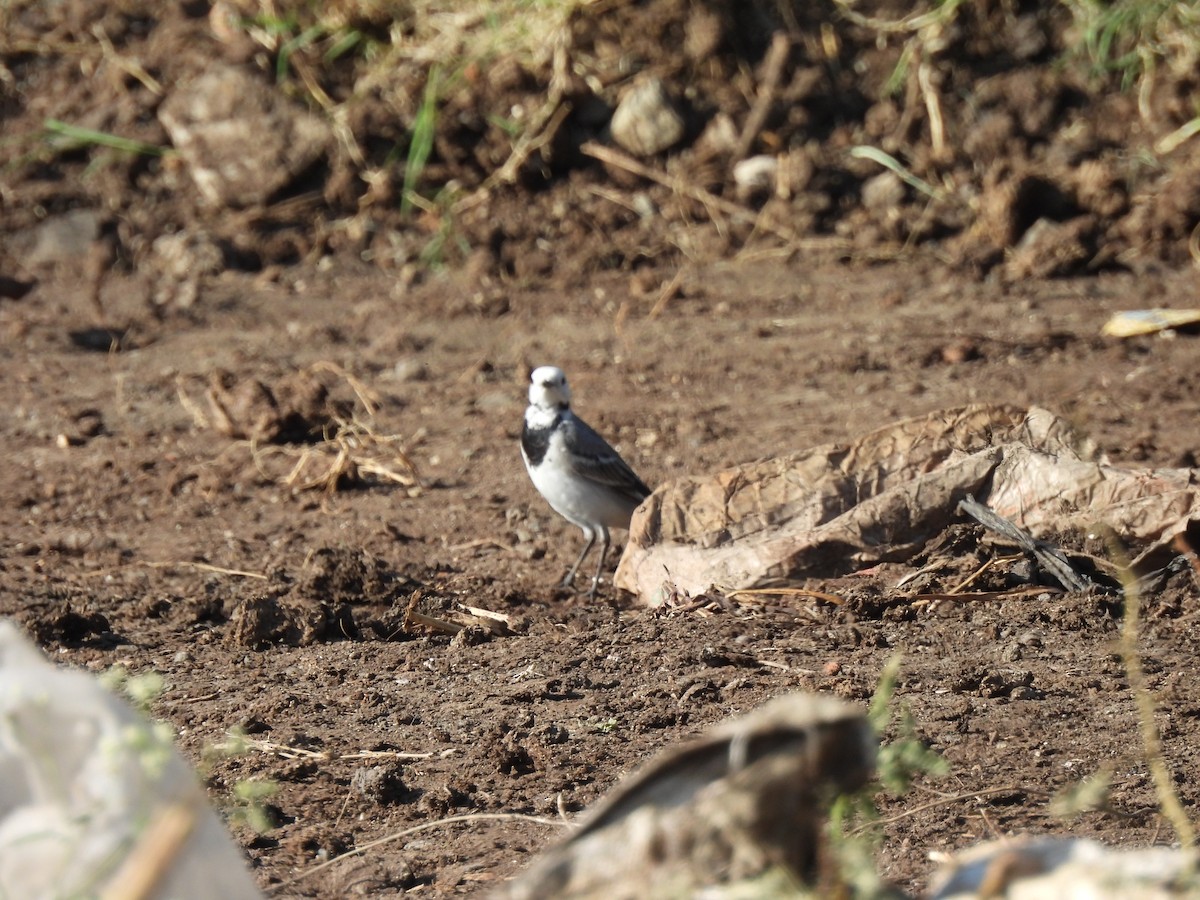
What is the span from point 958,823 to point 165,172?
25.8ft

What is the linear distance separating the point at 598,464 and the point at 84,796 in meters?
4.34

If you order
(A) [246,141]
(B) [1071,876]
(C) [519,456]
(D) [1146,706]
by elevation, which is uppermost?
(B) [1071,876]

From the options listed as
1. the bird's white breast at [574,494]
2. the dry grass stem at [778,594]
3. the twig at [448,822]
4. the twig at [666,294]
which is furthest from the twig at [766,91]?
the twig at [448,822]

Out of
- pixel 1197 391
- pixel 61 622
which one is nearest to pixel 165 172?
pixel 61 622

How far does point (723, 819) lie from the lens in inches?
79.3

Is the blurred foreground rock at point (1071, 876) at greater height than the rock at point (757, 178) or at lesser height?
greater

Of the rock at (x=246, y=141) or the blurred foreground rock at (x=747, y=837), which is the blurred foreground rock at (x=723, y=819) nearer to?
the blurred foreground rock at (x=747, y=837)

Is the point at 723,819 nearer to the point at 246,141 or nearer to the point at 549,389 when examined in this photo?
the point at 549,389

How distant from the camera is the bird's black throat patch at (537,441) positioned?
652 centimetres

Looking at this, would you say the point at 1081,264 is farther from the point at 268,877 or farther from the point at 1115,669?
the point at 268,877

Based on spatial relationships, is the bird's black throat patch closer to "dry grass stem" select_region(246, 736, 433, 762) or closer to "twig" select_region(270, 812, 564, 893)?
"dry grass stem" select_region(246, 736, 433, 762)

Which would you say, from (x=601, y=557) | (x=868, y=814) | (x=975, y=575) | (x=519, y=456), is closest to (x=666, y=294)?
(x=519, y=456)

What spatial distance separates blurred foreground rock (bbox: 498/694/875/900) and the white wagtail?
13.1ft

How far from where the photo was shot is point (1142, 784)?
3646 millimetres
